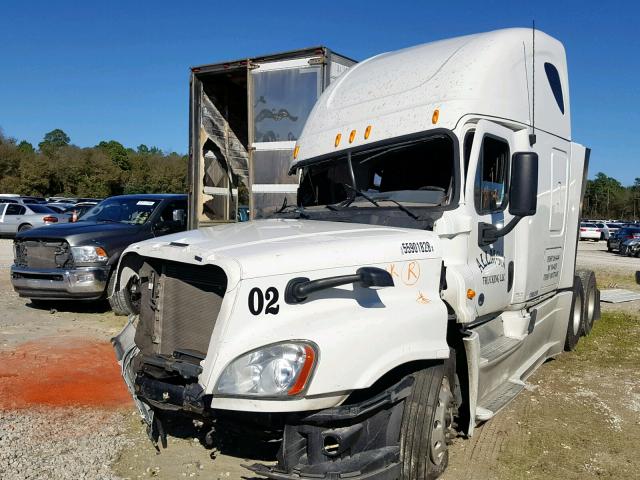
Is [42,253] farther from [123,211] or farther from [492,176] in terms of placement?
[492,176]

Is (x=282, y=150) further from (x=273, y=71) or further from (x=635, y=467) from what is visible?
(x=635, y=467)

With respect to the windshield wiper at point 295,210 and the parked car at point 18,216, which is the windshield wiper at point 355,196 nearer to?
the windshield wiper at point 295,210

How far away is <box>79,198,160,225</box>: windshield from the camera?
996 cm

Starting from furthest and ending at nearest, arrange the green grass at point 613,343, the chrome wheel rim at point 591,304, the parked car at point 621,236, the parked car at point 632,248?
the parked car at point 621,236 < the parked car at point 632,248 < the chrome wheel rim at point 591,304 < the green grass at point 613,343

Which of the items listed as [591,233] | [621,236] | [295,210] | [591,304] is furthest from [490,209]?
[591,233]

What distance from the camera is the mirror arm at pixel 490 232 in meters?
4.49

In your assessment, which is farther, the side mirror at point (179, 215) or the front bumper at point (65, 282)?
the side mirror at point (179, 215)

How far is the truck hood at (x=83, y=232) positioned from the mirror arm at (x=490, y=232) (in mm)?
6408

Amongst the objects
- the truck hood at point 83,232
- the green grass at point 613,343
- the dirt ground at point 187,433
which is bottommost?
the green grass at point 613,343

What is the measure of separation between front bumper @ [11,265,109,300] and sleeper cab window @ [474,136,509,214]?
620 centimetres

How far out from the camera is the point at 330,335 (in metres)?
3.13

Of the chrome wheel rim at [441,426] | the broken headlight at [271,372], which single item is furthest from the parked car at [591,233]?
the broken headlight at [271,372]

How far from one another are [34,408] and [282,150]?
4.74 meters

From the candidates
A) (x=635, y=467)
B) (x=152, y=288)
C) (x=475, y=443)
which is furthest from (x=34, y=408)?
(x=635, y=467)
